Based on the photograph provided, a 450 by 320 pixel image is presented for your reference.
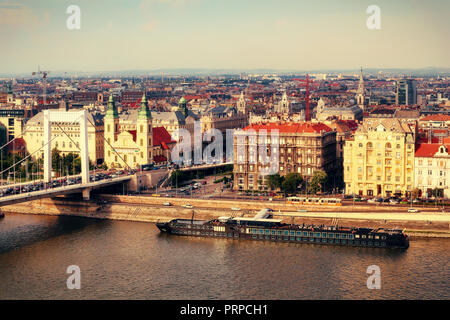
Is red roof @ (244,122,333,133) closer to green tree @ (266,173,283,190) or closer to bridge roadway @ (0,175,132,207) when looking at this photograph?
green tree @ (266,173,283,190)

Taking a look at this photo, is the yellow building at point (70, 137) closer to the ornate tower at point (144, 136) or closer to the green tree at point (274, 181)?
the ornate tower at point (144, 136)

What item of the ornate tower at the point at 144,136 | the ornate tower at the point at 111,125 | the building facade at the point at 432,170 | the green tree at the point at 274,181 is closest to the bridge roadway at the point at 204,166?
the ornate tower at the point at 144,136

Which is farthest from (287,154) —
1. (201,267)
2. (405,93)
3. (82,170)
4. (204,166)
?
(405,93)

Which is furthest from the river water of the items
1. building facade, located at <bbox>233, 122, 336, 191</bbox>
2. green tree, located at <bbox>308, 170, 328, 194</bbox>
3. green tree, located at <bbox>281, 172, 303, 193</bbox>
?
building facade, located at <bbox>233, 122, 336, 191</bbox>

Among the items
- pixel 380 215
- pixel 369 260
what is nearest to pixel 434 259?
pixel 369 260

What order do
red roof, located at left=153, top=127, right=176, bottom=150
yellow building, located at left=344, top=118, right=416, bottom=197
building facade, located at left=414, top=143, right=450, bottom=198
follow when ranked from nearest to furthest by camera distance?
building facade, located at left=414, top=143, right=450, bottom=198 → yellow building, located at left=344, top=118, right=416, bottom=197 → red roof, located at left=153, top=127, right=176, bottom=150
